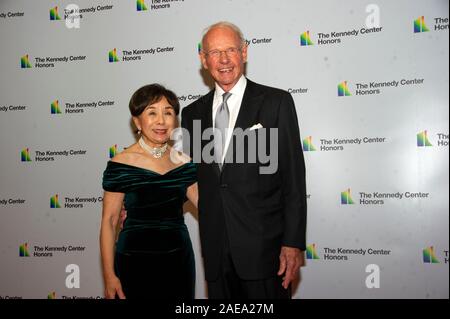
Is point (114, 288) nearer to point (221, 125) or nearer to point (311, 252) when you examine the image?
point (221, 125)

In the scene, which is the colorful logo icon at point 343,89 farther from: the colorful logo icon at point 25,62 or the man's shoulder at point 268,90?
the colorful logo icon at point 25,62

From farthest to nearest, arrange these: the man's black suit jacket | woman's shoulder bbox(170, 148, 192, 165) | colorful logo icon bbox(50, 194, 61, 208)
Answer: colorful logo icon bbox(50, 194, 61, 208)
woman's shoulder bbox(170, 148, 192, 165)
the man's black suit jacket

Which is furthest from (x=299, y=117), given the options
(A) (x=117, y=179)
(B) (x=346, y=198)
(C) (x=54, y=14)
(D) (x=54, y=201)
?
(C) (x=54, y=14)

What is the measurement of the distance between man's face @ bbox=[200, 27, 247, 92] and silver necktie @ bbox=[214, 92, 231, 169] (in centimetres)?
8

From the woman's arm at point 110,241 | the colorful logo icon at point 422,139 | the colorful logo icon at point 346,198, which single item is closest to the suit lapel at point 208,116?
the woman's arm at point 110,241

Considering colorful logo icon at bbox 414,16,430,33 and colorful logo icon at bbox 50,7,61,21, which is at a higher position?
colorful logo icon at bbox 50,7,61,21

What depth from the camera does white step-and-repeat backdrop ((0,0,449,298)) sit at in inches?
124

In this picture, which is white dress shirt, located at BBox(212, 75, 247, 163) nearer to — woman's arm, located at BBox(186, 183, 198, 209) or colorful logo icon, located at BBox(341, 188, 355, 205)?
woman's arm, located at BBox(186, 183, 198, 209)

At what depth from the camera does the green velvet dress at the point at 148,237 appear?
7.07 ft

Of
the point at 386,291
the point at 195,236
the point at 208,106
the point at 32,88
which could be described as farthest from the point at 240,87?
the point at 32,88

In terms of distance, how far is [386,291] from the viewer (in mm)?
3180

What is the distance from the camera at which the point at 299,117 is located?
335 cm

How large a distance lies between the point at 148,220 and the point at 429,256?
7.44 feet

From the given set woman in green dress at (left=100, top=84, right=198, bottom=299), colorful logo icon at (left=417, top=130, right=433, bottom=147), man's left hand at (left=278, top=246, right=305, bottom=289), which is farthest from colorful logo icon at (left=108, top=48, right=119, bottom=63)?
colorful logo icon at (left=417, top=130, right=433, bottom=147)
